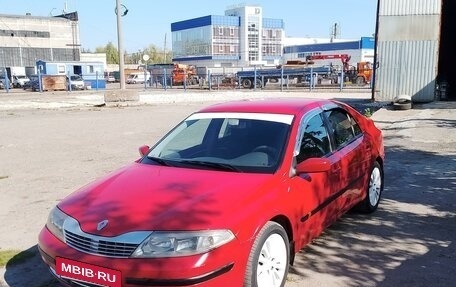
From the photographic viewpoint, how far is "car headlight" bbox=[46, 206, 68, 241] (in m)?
3.33

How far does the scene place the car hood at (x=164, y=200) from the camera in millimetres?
3062

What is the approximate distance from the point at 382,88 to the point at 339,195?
16.2 meters

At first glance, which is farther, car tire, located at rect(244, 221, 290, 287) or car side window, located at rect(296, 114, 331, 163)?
car side window, located at rect(296, 114, 331, 163)

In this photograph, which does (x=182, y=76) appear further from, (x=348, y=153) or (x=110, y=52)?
(x=110, y=52)

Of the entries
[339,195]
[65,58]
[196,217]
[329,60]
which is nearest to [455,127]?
[339,195]

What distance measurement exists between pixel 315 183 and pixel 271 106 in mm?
952

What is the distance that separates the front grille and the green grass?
4.81 feet

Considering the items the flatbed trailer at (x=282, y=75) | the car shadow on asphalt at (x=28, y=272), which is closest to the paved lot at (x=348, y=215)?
the car shadow on asphalt at (x=28, y=272)

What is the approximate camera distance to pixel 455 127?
40.8 feet

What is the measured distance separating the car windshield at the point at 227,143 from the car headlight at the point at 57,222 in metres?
1.04

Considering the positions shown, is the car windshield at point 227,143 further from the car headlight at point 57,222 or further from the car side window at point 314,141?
the car headlight at point 57,222

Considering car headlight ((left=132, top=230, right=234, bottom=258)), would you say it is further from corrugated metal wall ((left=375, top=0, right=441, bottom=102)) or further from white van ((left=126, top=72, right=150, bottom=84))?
white van ((left=126, top=72, right=150, bottom=84))

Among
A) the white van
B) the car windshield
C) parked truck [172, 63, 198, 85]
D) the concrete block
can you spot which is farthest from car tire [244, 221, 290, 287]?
the white van

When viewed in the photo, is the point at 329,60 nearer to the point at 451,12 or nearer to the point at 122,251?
the point at 451,12
